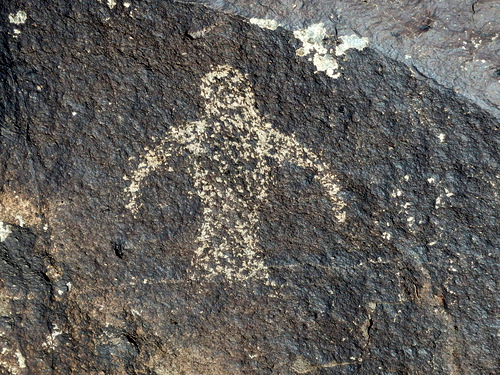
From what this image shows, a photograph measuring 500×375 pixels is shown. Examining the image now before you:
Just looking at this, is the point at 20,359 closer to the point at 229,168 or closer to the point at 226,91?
the point at 229,168

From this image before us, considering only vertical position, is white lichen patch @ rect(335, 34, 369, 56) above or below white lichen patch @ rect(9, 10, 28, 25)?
above

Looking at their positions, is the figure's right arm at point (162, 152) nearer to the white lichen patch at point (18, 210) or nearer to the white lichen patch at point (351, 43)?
the white lichen patch at point (18, 210)

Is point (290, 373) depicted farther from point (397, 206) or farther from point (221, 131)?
point (221, 131)

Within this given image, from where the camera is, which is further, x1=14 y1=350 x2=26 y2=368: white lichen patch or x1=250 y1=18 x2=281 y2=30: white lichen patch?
x1=250 y1=18 x2=281 y2=30: white lichen patch

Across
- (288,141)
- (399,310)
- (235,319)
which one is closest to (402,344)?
(399,310)

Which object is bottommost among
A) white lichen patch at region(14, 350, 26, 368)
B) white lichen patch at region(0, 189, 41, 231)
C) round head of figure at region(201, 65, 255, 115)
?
white lichen patch at region(14, 350, 26, 368)

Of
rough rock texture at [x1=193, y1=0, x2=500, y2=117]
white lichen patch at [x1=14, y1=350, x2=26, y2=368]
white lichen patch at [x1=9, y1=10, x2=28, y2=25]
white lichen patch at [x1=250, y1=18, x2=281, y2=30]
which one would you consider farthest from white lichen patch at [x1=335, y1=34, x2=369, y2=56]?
white lichen patch at [x1=14, y1=350, x2=26, y2=368]

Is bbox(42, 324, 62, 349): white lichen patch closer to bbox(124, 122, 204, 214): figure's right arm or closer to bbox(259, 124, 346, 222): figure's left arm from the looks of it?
bbox(124, 122, 204, 214): figure's right arm
